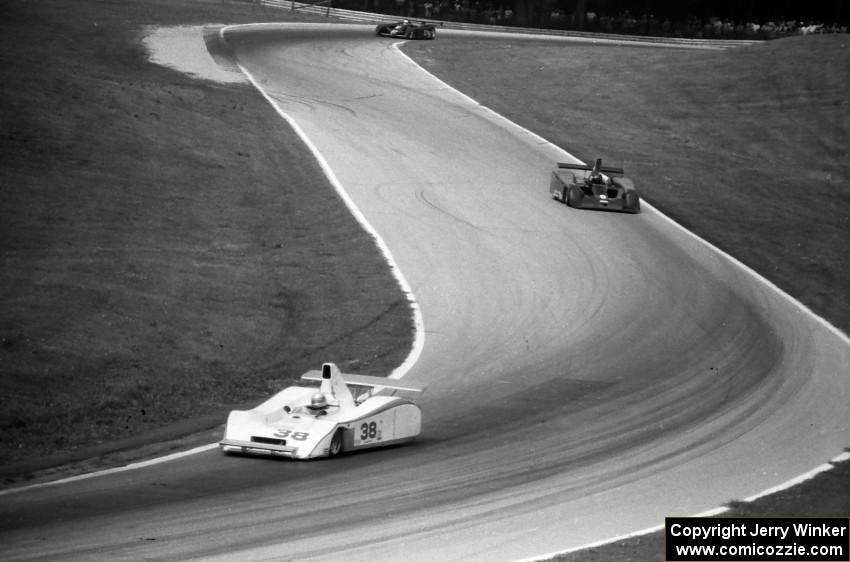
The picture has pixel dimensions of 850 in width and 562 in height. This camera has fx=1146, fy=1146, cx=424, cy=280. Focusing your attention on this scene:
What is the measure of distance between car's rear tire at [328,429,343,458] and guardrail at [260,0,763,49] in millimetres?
58603

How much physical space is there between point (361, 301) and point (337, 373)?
7.44m

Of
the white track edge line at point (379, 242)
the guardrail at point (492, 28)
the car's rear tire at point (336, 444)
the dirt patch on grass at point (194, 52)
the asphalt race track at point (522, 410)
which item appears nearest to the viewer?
the asphalt race track at point (522, 410)

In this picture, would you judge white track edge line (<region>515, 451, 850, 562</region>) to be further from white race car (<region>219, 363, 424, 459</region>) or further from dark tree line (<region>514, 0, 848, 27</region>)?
dark tree line (<region>514, 0, 848, 27</region>)

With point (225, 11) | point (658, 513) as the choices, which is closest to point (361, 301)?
point (658, 513)

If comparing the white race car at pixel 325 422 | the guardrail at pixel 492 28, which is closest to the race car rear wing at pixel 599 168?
the white race car at pixel 325 422

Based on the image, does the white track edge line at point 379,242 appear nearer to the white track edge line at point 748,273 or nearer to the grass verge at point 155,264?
the grass verge at point 155,264

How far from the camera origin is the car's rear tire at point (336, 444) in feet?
44.2

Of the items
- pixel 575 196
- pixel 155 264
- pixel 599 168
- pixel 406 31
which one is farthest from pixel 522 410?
pixel 406 31

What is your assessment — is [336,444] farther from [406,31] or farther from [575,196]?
[406,31]

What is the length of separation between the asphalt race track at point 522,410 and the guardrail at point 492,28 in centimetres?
3757

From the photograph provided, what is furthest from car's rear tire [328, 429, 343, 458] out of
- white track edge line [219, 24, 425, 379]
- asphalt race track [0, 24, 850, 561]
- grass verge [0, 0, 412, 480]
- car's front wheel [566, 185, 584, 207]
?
car's front wheel [566, 185, 584, 207]

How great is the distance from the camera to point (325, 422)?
44.7 feet

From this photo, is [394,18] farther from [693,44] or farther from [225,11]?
[693,44]

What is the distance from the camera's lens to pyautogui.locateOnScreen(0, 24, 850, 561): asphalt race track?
1093 centimetres
